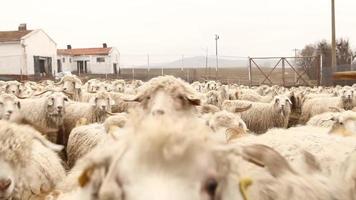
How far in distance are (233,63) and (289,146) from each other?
44731 millimetres

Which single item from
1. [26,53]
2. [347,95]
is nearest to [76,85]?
[347,95]

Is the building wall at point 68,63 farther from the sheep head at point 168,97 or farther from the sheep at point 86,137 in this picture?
the sheep head at point 168,97

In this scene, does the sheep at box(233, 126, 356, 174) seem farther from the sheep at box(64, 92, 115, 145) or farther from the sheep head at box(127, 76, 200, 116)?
the sheep at box(64, 92, 115, 145)

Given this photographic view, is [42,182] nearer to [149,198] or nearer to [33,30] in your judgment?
[149,198]

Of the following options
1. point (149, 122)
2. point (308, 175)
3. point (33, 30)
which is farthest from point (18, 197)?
point (33, 30)

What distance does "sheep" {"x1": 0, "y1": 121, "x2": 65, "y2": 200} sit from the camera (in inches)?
146

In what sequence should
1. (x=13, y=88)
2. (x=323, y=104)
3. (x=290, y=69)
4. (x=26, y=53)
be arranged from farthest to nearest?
(x=26, y=53) < (x=290, y=69) < (x=13, y=88) < (x=323, y=104)

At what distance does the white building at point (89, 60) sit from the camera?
63.4m

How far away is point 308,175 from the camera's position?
10.4 feet

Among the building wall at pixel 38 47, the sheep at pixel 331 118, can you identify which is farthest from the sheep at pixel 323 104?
the building wall at pixel 38 47

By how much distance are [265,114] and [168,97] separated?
7643mm

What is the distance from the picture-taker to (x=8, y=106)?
10.5 metres

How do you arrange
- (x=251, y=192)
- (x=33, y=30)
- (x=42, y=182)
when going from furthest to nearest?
(x=33, y=30), (x=42, y=182), (x=251, y=192)

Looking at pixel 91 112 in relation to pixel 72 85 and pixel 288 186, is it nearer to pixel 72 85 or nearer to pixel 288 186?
pixel 72 85
